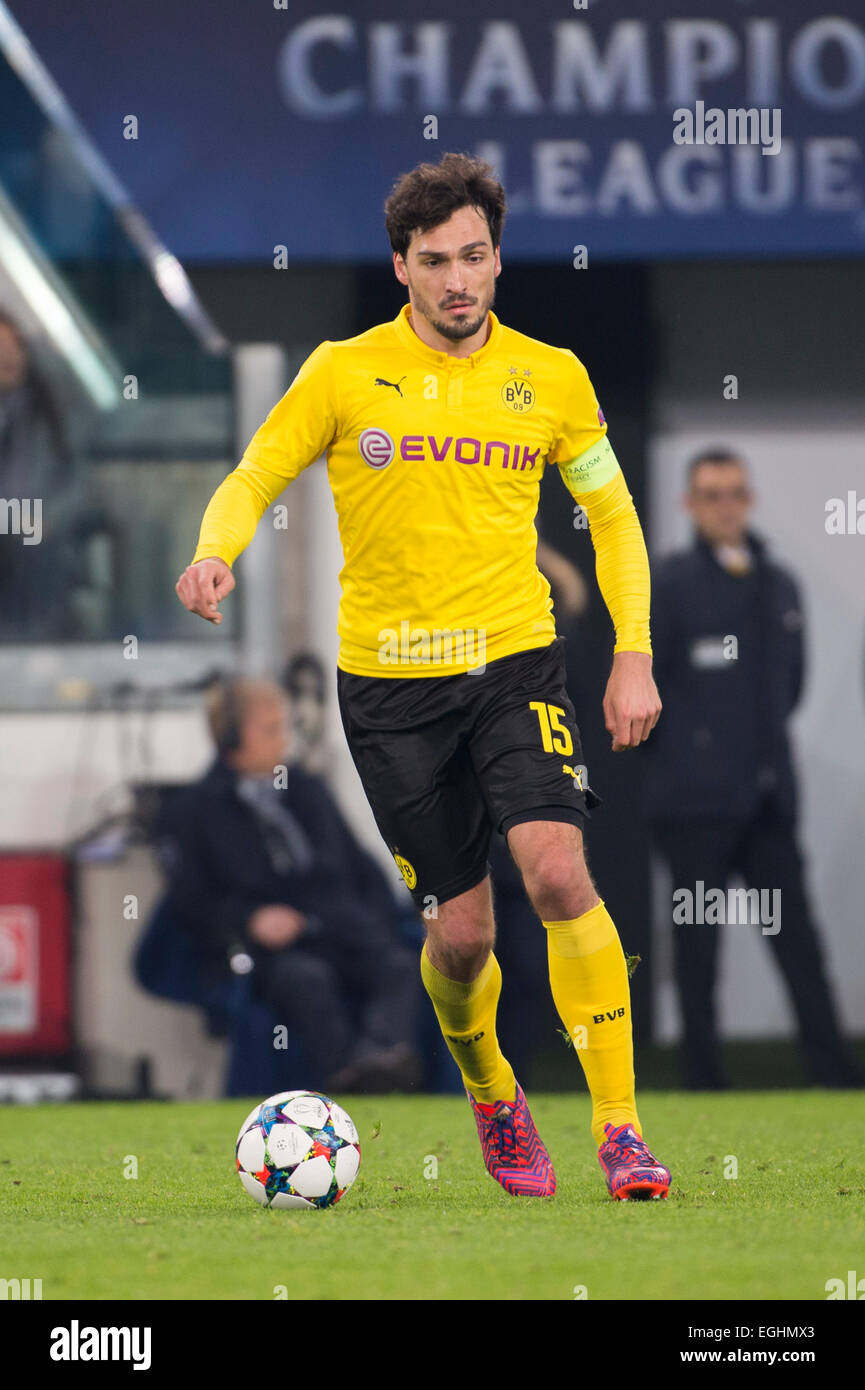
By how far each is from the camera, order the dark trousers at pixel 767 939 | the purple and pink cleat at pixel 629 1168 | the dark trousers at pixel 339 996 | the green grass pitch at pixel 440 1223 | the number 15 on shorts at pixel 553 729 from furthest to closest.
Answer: the dark trousers at pixel 767 939 → the dark trousers at pixel 339 996 → the number 15 on shorts at pixel 553 729 → the purple and pink cleat at pixel 629 1168 → the green grass pitch at pixel 440 1223

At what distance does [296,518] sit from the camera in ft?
27.0

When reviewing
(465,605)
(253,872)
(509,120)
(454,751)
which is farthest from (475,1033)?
(509,120)

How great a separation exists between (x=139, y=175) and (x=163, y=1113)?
3424 millimetres

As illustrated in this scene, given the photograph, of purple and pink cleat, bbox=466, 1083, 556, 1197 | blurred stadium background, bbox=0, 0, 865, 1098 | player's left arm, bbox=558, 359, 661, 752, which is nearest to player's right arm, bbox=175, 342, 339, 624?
player's left arm, bbox=558, 359, 661, 752

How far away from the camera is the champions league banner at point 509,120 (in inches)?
317

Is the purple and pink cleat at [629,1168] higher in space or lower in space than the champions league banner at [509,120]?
lower

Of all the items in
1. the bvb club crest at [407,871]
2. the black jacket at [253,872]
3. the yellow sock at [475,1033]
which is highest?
the black jacket at [253,872]

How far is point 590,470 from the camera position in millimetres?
4773

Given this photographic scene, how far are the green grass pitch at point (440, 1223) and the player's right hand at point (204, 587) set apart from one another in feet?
3.87

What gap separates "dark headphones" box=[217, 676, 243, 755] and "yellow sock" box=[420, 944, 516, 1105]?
334 centimetres

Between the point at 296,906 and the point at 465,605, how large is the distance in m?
3.48

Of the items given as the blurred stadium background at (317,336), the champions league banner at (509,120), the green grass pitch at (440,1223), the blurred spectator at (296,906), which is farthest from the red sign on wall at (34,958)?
the champions league banner at (509,120)

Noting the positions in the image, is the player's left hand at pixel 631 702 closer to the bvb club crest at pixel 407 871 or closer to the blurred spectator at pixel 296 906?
the bvb club crest at pixel 407 871
